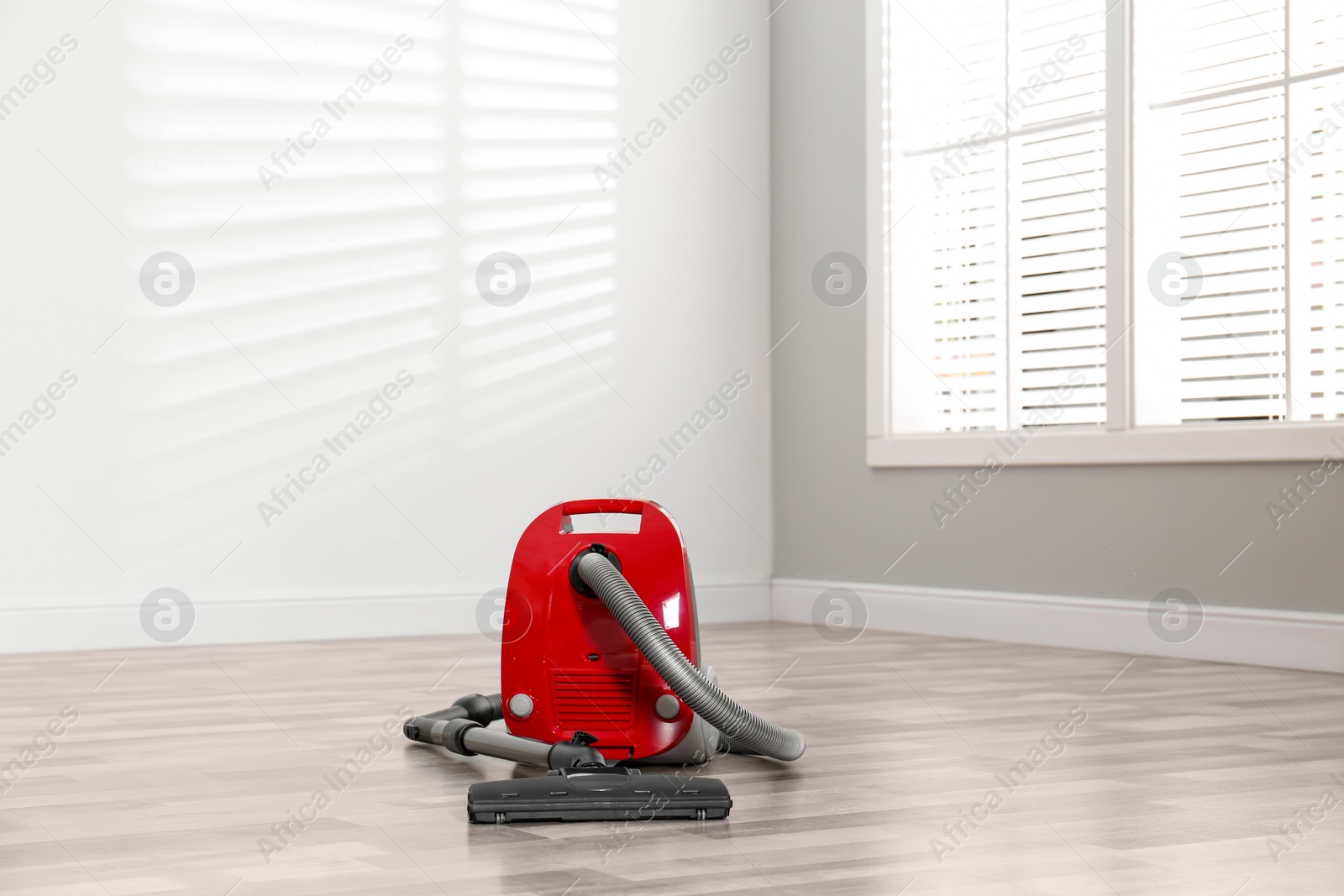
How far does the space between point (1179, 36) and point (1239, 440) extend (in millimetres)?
1122

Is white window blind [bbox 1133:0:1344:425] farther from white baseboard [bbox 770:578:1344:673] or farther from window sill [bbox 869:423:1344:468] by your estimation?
white baseboard [bbox 770:578:1344:673]

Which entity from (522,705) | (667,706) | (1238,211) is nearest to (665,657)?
(667,706)

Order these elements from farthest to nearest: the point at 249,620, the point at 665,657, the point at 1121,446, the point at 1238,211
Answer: the point at 249,620 < the point at 1121,446 < the point at 1238,211 < the point at 665,657

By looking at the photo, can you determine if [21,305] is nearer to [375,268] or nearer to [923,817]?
[375,268]

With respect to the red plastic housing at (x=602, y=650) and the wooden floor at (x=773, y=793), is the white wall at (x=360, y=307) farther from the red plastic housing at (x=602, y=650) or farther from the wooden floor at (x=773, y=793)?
the red plastic housing at (x=602, y=650)

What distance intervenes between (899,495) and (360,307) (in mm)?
1776

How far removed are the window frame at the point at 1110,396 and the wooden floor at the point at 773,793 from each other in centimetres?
59

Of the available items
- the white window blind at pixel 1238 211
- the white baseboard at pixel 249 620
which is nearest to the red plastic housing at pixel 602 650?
the white window blind at pixel 1238 211

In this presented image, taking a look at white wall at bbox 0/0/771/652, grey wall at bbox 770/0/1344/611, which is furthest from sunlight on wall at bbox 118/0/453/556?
grey wall at bbox 770/0/1344/611

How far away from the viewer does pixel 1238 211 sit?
148 inches

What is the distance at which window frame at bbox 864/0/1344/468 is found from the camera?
363 cm

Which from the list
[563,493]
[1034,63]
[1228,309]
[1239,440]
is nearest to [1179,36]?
[1034,63]

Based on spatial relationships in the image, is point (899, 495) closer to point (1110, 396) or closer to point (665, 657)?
point (1110, 396)

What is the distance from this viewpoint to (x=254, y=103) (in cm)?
427
